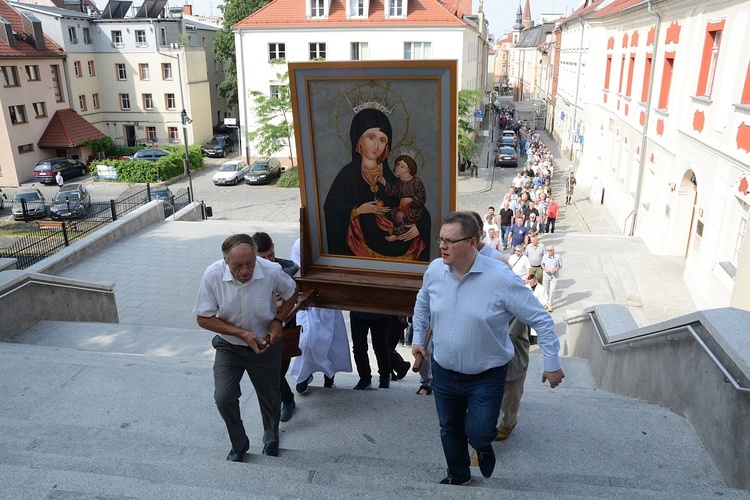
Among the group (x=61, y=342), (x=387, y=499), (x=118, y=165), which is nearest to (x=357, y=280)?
(x=387, y=499)

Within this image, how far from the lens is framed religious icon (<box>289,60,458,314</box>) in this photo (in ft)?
15.5

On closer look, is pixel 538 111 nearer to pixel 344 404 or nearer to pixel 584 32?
pixel 584 32

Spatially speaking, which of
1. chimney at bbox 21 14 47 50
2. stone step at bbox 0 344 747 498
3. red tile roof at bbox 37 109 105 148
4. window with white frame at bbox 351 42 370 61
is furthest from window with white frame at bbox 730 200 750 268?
chimney at bbox 21 14 47 50

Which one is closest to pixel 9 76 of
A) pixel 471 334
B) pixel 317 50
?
pixel 317 50

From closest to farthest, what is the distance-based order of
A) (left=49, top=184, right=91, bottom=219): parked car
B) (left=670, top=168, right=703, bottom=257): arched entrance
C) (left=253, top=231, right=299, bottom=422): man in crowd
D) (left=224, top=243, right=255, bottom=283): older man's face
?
(left=224, top=243, right=255, bottom=283): older man's face
(left=253, top=231, right=299, bottom=422): man in crowd
(left=670, top=168, right=703, bottom=257): arched entrance
(left=49, top=184, right=91, bottom=219): parked car

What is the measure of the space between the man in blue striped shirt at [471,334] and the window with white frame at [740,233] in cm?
990

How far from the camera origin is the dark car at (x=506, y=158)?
37625mm

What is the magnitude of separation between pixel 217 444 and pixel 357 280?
176 centimetres

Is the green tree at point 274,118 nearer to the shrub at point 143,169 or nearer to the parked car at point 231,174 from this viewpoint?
the parked car at point 231,174

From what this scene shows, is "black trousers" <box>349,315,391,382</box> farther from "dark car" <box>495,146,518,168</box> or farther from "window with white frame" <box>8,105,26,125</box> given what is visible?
"window with white frame" <box>8,105,26,125</box>

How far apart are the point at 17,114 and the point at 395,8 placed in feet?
74.7

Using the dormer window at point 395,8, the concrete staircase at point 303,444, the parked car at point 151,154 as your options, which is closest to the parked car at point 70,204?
the parked car at point 151,154

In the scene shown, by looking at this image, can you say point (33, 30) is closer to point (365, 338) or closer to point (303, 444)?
point (365, 338)

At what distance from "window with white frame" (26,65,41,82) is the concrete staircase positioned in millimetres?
35118
